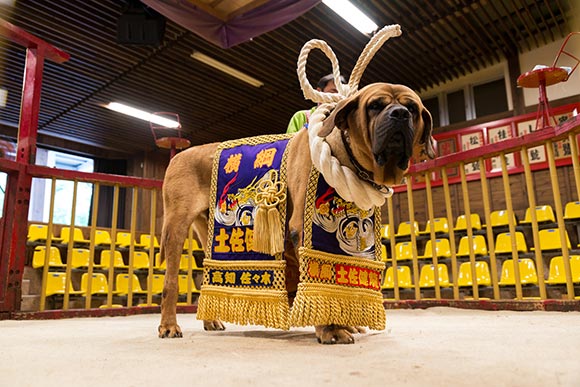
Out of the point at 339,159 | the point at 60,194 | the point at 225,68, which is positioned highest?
the point at 225,68

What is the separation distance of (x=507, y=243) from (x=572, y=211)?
100 cm

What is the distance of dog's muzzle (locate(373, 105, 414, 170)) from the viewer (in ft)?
5.11

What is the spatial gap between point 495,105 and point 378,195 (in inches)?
295

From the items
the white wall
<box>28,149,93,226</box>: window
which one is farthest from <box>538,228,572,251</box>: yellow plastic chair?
<box>28,149,93,226</box>: window

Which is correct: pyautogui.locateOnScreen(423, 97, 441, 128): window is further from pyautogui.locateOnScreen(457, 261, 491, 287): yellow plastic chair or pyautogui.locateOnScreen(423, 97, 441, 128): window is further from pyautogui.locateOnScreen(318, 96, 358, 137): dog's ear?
pyautogui.locateOnScreen(318, 96, 358, 137): dog's ear

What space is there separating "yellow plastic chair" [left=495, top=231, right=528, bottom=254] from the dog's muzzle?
17.3 ft

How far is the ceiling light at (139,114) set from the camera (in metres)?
9.30

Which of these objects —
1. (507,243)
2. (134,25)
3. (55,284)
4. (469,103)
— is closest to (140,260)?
(55,284)

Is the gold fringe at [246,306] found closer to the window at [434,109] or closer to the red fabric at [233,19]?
the red fabric at [233,19]

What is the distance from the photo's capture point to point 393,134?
1564 millimetres

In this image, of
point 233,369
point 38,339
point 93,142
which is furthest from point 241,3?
point 93,142

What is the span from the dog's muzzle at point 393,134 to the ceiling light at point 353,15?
5.02 m

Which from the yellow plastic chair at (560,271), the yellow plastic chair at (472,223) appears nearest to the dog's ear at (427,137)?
the yellow plastic chair at (560,271)

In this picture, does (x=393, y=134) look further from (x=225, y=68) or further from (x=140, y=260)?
(x=140, y=260)
